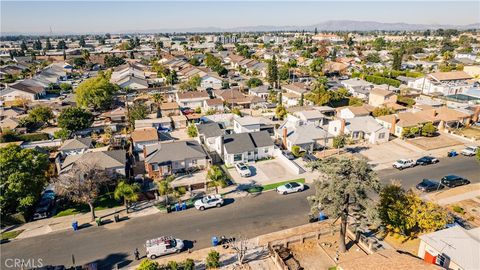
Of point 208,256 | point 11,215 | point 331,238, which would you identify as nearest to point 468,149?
point 331,238

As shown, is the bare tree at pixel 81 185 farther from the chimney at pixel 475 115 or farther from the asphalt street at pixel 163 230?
the chimney at pixel 475 115

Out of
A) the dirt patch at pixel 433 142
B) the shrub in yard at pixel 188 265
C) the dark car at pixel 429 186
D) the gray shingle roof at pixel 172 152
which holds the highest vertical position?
the gray shingle roof at pixel 172 152

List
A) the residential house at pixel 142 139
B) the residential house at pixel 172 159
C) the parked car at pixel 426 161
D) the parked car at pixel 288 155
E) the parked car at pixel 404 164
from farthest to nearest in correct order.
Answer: the residential house at pixel 142 139 < the parked car at pixel 288 155 < the parked car at pixel 426 161 < the parked car at pixel 404 164 < the residential house at pixel 172 159

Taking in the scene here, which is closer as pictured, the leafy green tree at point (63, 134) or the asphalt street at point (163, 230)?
the asphalt street at point (163, 230)

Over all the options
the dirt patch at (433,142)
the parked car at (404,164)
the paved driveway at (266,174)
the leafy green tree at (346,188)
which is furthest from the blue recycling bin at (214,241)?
the dirt patch at (433,142)

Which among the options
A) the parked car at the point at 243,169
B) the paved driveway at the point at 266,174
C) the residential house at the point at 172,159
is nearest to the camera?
the paved driveway at the point at 266,174

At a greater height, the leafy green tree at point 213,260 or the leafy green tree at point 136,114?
the leafy green tree at point 136,114

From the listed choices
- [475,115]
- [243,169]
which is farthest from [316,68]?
[243,169]

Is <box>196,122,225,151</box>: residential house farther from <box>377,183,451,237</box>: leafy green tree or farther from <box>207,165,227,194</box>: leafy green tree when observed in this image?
<box>377,183,451,237</box>: leafy green tree
